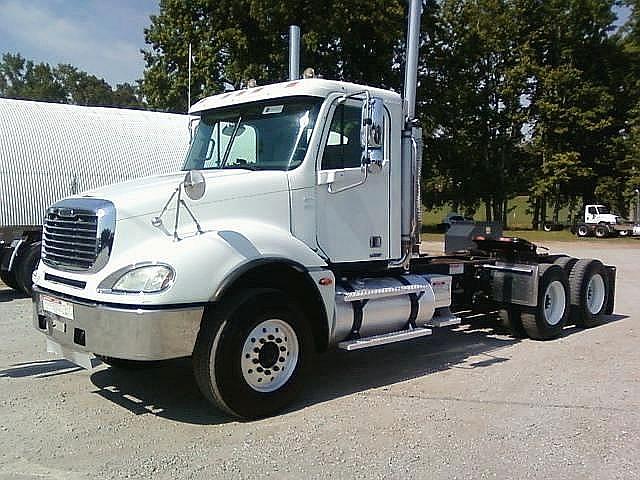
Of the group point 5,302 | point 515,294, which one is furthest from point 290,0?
point 515,294

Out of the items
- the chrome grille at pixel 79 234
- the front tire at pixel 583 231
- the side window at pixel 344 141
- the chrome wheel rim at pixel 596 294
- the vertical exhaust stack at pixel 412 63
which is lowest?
the front tire at pixel 583 231

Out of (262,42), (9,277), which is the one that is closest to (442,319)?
(9,277)

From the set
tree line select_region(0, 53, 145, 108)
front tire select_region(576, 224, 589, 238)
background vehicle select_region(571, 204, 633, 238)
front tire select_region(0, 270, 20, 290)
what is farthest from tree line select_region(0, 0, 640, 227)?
tree line select_region(0, 53, 145, 108)

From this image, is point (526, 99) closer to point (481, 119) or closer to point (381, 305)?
point (481, 119)

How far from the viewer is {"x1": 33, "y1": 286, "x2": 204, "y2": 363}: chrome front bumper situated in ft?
17.2

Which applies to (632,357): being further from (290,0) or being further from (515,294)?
(290,0)

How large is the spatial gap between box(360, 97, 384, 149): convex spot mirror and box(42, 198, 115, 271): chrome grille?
7.95ft

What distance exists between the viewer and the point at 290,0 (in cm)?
3706

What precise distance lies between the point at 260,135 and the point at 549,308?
5210 millimetres

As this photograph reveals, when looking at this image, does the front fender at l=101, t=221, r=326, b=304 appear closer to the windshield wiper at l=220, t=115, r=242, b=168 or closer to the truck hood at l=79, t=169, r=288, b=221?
the truck hood at l=79, t=169, r=288, b=221

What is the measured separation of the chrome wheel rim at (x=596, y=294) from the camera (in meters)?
10.7

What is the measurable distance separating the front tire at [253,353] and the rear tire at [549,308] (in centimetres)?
422

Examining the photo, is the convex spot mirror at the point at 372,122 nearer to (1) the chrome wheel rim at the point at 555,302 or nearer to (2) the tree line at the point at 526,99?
(1) the chrome wheel rim at the point at 555,302

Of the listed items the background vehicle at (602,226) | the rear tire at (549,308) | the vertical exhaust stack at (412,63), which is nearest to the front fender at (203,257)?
the vertical exhaust stack at (412,63)
